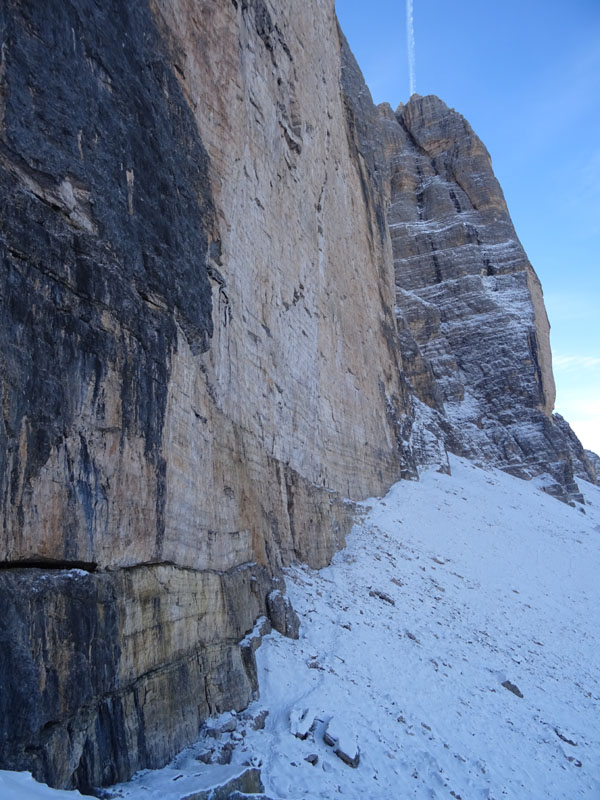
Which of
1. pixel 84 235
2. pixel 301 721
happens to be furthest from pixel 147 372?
pixel 301 721

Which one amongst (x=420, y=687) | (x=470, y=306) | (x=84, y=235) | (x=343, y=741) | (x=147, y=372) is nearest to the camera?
(x=84, y=235)

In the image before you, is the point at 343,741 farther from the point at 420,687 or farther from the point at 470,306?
the point at 470,306

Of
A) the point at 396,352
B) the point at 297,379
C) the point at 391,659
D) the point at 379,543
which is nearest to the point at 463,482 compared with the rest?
the point at 396,352

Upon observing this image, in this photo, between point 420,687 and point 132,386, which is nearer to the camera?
point 132,386

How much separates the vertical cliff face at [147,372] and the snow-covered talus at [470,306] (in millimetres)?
29530

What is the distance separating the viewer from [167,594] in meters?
6.50

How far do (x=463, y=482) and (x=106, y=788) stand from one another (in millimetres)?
31296

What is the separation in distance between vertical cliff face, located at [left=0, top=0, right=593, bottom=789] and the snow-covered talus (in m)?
29.5

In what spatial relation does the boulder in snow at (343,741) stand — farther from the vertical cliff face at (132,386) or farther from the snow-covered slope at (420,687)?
the vertical cliff face at (132,386)

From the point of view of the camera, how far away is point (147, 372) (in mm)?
6543

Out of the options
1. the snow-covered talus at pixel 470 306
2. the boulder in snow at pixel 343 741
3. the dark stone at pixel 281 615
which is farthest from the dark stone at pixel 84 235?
the snow-covered talus at pixel 470 306

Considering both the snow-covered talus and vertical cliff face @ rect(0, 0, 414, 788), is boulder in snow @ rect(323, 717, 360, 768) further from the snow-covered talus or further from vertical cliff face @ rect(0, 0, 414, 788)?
the snow-covered talus

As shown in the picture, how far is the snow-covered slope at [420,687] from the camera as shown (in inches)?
270

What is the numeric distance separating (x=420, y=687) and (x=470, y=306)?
167ft
